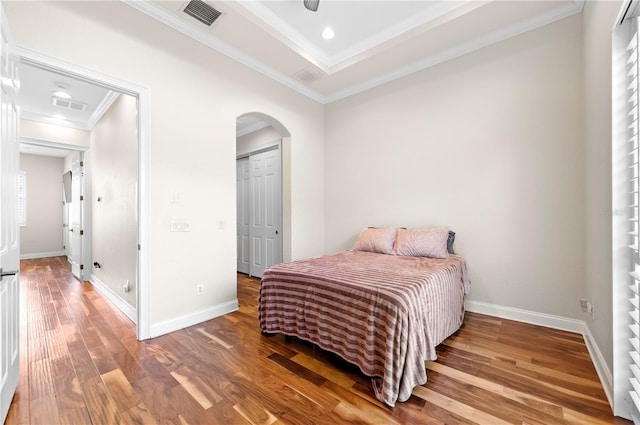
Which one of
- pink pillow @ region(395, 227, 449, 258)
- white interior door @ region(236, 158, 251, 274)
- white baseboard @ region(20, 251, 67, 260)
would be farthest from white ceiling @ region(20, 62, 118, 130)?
white baseboard @ region(20, 251, 67, 260)

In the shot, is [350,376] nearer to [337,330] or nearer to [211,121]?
[337,330]

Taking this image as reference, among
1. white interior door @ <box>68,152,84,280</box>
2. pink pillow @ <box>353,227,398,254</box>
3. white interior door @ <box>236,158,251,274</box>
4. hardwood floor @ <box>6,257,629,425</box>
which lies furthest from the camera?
white interior door @ <box>236,158,251,274</box>

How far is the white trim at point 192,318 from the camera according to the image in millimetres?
2562

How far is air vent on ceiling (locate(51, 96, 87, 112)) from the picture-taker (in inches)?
159

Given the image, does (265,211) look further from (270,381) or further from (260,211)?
(270,381)

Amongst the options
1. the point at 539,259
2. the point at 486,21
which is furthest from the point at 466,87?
the point at 539,259

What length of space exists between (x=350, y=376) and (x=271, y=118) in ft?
10.3

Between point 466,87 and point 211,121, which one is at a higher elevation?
point 466,87

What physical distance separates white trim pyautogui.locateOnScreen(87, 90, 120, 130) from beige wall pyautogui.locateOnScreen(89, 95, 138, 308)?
0.23 ft

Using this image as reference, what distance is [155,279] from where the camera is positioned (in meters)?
2.57

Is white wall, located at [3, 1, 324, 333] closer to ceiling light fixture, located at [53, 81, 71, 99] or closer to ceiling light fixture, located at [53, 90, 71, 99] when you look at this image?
ceiling light fixture, located at [53, 81, 71, 99]

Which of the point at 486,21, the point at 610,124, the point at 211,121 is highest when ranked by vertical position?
the point at 486,21

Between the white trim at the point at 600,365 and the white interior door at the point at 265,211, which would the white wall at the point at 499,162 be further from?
the white interior door at the point at 265,211

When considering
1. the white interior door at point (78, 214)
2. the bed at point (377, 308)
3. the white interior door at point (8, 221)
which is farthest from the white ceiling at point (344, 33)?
the bed at point (377, 308)
